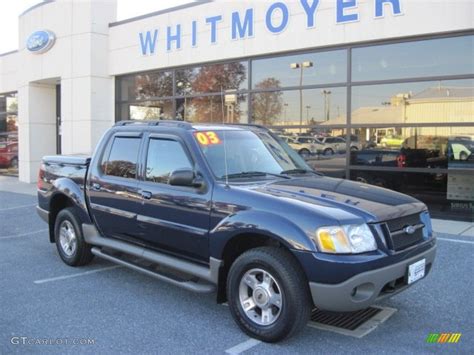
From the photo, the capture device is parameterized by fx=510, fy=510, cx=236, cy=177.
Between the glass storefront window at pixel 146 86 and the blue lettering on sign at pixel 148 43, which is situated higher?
the blue lettering on sign at pixel 148 43

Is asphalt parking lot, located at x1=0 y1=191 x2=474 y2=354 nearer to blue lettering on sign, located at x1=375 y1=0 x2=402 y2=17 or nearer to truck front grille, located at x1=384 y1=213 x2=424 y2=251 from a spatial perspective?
truck front grille, located at x1=384 y1=213 x2=424 y2=251

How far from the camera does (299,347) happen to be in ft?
12.9

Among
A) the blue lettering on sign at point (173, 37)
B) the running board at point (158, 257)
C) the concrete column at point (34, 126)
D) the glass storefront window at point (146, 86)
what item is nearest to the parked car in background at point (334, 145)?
the blue lettering on sign at point (173, 37)

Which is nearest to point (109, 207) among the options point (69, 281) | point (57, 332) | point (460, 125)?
point (69, 281)

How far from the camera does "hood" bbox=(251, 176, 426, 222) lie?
3.90m

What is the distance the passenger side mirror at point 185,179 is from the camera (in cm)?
438

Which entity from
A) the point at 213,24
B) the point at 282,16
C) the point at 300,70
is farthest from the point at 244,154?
the point at 213,24

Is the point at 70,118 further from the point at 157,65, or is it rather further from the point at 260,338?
the point at 260,338

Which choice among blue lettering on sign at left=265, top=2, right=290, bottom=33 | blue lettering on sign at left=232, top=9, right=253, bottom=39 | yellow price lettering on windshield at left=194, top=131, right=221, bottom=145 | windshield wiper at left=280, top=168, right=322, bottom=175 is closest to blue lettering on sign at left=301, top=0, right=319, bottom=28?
blue lettering on sign at left=265, top=2, right=290, bottom=33

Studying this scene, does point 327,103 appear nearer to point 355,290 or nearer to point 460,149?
point 460,149

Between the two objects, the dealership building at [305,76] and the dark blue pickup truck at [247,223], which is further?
the dealership building at [305,76]

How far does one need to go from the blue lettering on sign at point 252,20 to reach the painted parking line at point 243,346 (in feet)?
26.1

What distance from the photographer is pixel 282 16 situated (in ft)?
37.8

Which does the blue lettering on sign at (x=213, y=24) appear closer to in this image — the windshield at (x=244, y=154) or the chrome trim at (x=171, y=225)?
the windshield at (x=244, y=154)
